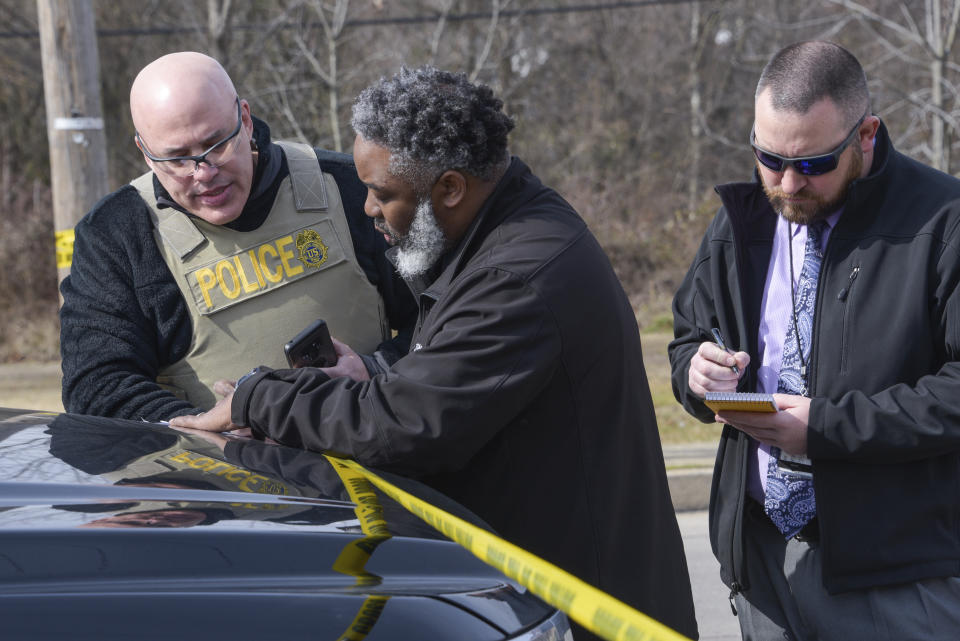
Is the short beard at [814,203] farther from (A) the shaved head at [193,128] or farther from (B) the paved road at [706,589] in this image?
(B) the paved road at [706,589]

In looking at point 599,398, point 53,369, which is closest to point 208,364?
point 599,398

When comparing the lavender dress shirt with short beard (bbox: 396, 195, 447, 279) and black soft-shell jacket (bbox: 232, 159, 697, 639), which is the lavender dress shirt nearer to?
black soft-shell jacket (bbox: 232, 159, 697, 639)

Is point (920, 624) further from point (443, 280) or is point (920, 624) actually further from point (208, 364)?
point (208, 364)

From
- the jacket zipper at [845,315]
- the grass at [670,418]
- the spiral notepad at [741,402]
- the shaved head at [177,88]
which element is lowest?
the grass at [670,418]

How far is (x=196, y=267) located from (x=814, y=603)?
1.87 meters

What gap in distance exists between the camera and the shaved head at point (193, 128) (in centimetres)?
291

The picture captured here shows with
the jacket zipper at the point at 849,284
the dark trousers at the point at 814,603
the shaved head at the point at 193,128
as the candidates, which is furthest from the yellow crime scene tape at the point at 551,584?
the shaved head at the point at 193,128

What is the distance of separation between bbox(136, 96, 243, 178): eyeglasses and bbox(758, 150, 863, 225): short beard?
1.47 metres

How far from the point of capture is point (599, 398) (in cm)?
232

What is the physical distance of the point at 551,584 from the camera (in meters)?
1.79

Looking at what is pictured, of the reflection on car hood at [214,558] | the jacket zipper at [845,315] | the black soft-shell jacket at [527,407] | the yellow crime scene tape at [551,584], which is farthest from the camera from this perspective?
the jacket zipper at [845,315]

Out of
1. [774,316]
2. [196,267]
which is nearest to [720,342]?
[774,316]

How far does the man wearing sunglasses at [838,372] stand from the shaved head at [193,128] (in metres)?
1.37

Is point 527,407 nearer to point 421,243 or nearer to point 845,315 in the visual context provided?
point 421,243
